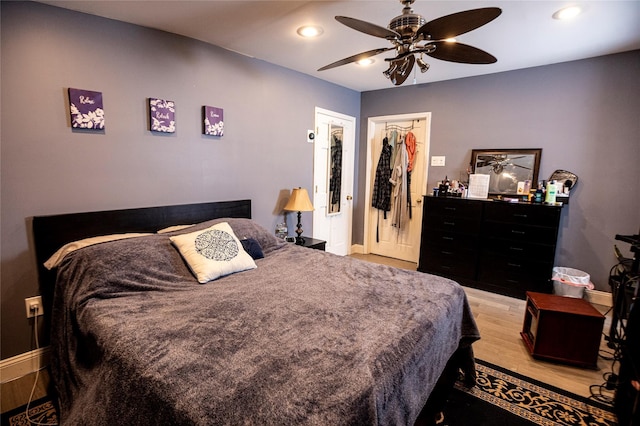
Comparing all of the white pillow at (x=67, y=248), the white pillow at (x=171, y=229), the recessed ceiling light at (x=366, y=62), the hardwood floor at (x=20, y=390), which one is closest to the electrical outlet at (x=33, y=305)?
the white pillow at (x=67, y=248)

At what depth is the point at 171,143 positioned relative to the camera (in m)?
2.60

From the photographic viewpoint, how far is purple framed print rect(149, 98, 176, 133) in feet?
8.02

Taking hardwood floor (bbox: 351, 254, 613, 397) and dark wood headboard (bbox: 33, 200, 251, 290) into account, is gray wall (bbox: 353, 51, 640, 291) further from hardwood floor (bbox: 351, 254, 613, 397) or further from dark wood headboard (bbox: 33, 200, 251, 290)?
dark wood headboard (bbox: 33, 200, 251, 290)

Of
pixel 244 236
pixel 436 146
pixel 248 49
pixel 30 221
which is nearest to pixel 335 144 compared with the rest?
pixel 436 146

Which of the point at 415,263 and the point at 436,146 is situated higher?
the point at 436,146

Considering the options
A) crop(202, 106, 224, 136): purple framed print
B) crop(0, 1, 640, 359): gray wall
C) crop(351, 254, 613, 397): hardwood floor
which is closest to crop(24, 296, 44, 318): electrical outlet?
crop(0, 1, 640, 359): gray wall

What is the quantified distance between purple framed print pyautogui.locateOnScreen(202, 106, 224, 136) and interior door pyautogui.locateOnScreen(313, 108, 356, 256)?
1.32 meters

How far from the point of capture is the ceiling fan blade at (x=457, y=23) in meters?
1.38

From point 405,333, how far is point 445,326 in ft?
1.23

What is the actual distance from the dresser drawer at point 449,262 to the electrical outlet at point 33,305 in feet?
12.0

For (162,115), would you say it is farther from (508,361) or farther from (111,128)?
(508,361)

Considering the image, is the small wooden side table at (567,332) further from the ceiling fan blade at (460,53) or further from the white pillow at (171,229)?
the white pillow at (171,229)

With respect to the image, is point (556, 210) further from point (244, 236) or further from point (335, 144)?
point (244, 236)

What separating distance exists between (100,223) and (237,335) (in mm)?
1551
